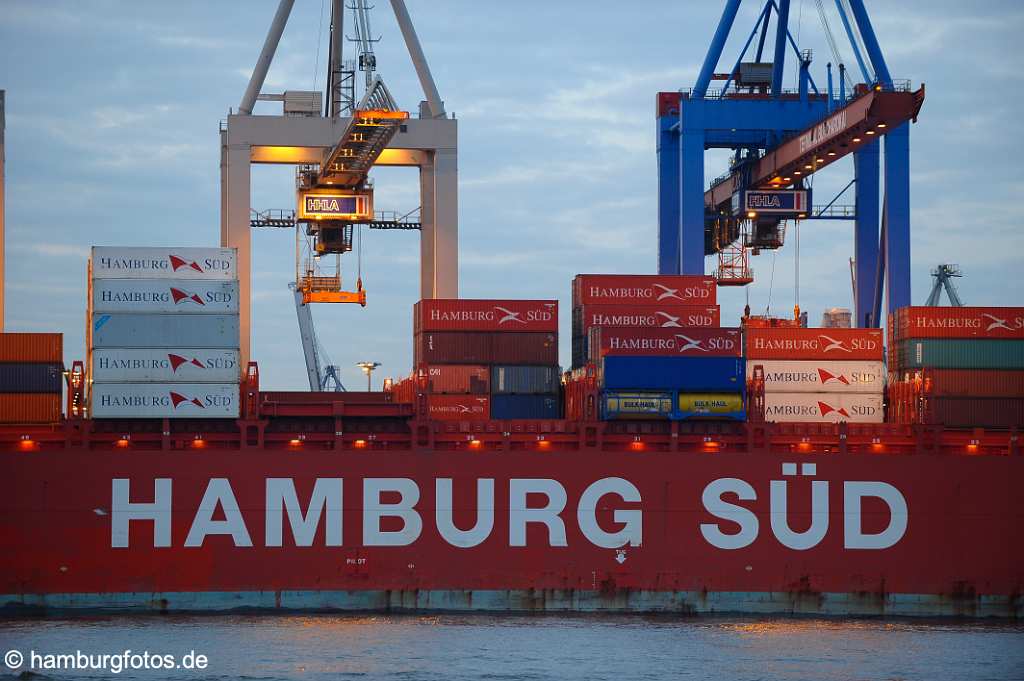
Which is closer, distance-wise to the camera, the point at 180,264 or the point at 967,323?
the point at 180,264

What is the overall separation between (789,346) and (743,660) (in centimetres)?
1049

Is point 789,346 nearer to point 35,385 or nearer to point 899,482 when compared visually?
point 899,482

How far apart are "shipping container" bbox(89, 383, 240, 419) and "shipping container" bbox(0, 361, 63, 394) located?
44.6 inches

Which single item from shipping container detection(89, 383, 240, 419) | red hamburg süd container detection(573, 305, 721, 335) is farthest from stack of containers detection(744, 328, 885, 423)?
shipping container detection(89, 383, 240, 419)

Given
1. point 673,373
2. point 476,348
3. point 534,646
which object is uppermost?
point 476,348

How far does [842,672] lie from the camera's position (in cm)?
3866

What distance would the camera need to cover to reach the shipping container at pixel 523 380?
4656 centimetres

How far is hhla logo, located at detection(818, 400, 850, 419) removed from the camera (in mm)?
47312

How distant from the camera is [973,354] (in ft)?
151

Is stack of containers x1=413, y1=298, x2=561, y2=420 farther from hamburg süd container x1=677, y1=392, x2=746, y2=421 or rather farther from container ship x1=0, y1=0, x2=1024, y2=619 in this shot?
hamburg süd container x1=677, y1=392, x2=746, y2=421

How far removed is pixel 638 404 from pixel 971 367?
910 cm

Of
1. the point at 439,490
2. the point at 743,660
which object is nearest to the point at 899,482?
the point at 743,660

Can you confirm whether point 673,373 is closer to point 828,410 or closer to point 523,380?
point 523,380

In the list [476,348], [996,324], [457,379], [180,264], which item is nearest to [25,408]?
[180,264]
